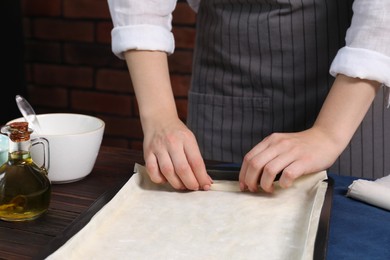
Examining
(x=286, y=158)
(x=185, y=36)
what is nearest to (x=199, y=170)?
(x=286, y=158)

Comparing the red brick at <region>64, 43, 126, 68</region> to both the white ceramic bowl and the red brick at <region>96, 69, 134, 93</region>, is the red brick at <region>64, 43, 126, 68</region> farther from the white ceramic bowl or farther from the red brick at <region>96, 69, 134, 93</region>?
the white ceramic bowl

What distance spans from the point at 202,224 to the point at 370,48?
0.41 metres

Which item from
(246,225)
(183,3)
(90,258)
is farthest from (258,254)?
(183,3)

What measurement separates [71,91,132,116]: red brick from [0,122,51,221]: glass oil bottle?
5.30 ft

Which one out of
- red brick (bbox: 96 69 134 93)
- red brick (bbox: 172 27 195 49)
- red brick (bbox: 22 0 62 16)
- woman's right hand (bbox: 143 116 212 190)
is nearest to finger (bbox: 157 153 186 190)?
woman's right hand (bbox: 143 116 212 190)

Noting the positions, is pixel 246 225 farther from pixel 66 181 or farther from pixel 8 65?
pixel 8 65

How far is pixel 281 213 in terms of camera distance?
0.76 m

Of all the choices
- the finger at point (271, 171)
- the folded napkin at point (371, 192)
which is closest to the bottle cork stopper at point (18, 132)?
the finger at point (271, 171)

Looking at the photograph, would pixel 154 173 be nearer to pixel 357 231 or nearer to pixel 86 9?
A: pixel 357 231

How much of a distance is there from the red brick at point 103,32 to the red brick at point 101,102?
0.72 feet

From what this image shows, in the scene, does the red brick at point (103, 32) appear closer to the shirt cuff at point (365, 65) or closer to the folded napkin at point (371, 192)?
the shirt cuff at point (365, 65)

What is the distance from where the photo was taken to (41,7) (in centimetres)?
241

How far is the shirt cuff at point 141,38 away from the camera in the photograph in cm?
106

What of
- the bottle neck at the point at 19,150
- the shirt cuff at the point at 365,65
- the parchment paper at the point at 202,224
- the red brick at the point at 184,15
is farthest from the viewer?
the red brick at the point at 184,15
